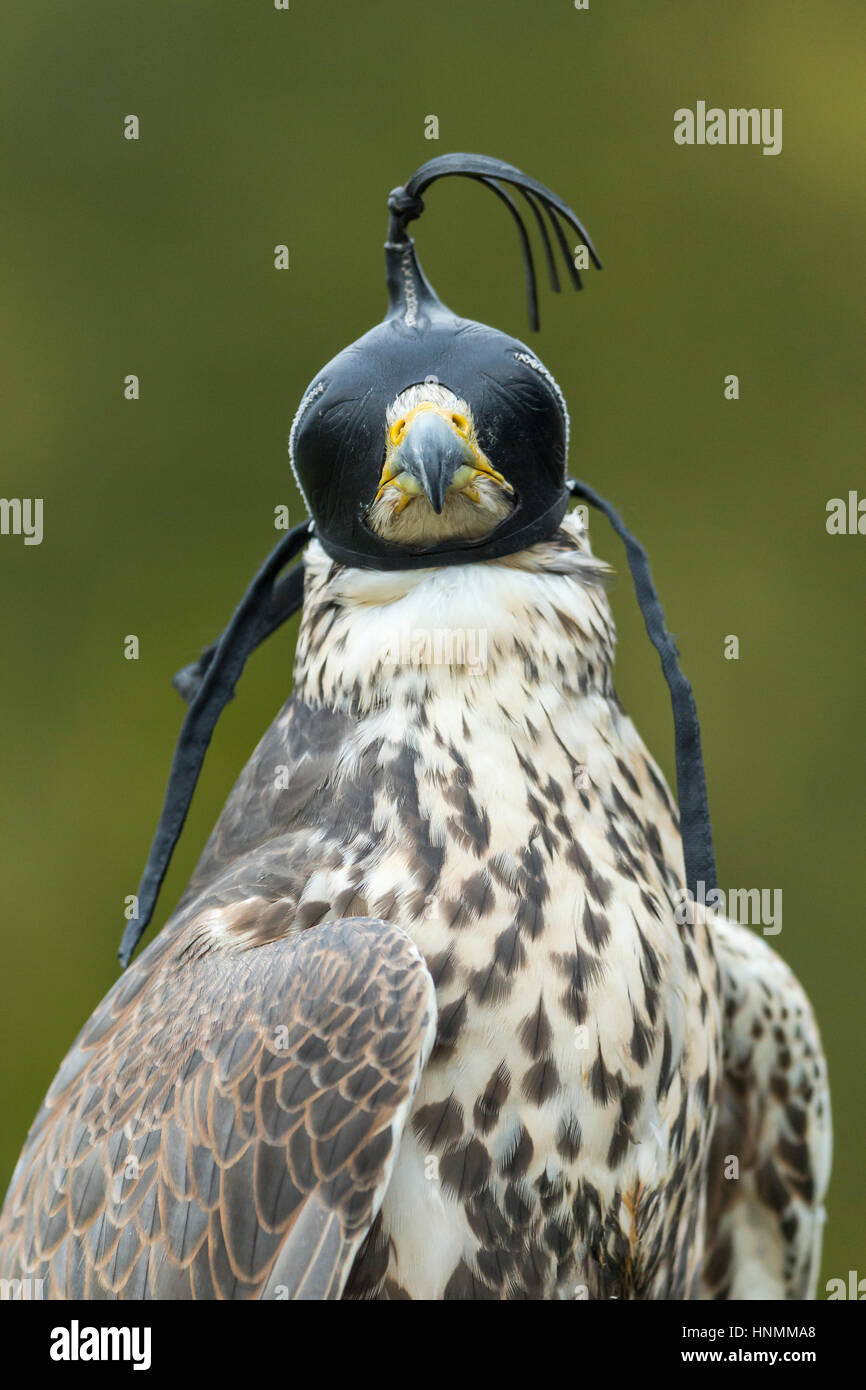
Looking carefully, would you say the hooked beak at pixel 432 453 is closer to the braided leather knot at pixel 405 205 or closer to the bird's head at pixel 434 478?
the bird's head at pixel 434 478

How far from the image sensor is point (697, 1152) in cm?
148

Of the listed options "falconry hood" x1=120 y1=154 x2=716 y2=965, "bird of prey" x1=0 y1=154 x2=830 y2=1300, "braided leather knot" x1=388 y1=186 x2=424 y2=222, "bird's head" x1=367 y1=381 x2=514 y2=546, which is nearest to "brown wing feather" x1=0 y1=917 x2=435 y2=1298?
"bird of prey" x1=0 y1=154 x2=830 y2=1300

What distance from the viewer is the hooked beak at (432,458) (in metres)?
1.27

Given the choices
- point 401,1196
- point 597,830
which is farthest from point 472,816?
point 401,1196

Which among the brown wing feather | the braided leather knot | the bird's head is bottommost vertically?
the brown wing feather

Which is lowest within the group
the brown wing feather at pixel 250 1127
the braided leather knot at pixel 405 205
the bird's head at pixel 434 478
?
the brown wing feather at pixel 250 1127

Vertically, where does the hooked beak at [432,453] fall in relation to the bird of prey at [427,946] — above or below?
above

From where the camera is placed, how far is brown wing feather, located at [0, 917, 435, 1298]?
125 cm

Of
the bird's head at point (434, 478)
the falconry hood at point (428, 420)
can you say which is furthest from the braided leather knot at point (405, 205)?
the bird's head at point (434, 478)

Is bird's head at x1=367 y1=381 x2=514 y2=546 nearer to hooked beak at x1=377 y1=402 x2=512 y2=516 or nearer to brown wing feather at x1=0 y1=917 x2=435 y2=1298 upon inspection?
hooked beak at x1=377 y1=402 x2=512 y2=516

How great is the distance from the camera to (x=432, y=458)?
1272 mm

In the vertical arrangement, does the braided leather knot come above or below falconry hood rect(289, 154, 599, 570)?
above

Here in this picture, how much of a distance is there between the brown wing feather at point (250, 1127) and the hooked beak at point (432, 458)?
14.7 inches
